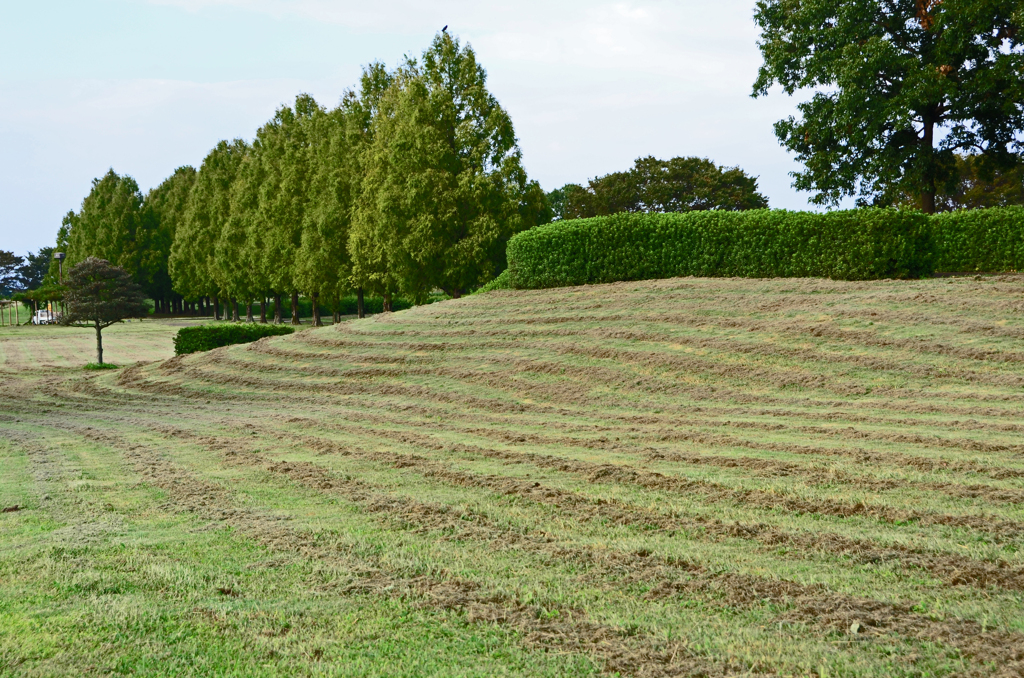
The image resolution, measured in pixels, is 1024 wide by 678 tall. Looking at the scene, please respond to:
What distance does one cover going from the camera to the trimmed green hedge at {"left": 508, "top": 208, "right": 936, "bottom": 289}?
1777 cm

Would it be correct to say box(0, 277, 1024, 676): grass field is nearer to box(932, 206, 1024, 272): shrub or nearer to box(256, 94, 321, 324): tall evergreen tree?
box(932, 206, 1024, 272): shrub

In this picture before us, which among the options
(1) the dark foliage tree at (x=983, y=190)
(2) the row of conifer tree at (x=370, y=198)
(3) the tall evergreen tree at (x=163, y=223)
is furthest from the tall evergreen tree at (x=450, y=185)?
(3) the tall evergreen tree at (x=163, y=223)

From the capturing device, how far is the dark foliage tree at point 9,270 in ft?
374

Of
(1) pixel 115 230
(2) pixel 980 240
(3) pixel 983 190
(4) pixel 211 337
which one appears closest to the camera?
(2) pixel 980 240

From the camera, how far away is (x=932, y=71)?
23.8 metres

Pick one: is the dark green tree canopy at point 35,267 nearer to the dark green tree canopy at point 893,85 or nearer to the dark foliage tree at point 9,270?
the dark foliage tree at point 9,270

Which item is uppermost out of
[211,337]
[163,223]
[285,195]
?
→ [163,223]

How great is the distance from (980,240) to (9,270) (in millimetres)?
130989

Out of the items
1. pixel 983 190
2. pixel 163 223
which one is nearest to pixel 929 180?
pixel 983 190

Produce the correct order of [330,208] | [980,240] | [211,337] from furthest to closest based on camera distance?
[330,208] → [211,337] → [980,240]

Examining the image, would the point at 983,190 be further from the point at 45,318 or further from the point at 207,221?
the point at 45,318

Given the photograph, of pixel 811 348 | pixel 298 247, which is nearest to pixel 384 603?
pixel 811 348

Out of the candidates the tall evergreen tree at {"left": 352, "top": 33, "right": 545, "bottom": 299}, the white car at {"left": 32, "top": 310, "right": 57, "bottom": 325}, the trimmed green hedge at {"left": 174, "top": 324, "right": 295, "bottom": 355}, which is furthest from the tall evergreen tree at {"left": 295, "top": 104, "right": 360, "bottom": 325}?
the white car at {"left": 32, "top": 310, "right": 57, "bottom": 325}

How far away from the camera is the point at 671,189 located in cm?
5425
